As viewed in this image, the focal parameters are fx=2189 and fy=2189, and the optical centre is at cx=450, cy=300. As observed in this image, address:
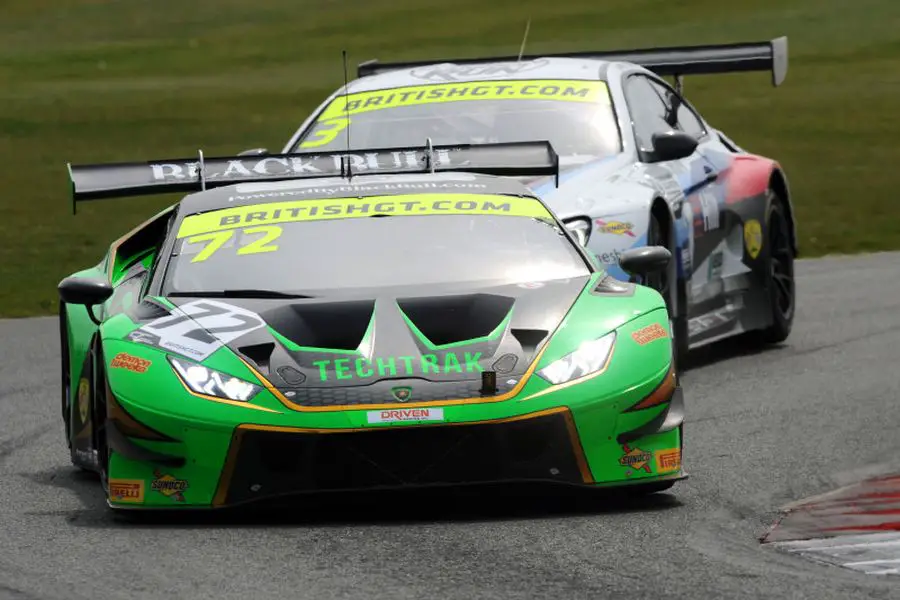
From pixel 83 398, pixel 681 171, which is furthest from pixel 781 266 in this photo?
pixel 83 398

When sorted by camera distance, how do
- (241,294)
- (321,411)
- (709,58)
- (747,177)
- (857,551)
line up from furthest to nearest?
(709,58), (747,177), (241,294), (321,411), (857,551)

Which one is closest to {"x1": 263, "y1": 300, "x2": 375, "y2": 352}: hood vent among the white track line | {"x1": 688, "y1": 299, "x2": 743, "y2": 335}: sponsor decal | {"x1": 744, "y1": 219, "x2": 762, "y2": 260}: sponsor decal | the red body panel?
the white track line

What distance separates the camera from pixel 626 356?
7078 millimetres

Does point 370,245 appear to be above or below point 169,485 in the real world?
above

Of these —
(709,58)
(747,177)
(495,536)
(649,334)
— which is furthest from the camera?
(709,58)

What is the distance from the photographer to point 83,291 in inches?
309

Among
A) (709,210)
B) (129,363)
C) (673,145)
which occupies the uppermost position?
(129,363)

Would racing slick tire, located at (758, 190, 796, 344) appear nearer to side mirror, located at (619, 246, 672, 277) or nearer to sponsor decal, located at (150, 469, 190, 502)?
side mirror, located at (619, 246, 672, 277)

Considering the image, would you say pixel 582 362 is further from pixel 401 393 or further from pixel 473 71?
pixel 473 71

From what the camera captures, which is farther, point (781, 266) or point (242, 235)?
point (781, 266)

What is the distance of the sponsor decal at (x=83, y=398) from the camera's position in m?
7.96

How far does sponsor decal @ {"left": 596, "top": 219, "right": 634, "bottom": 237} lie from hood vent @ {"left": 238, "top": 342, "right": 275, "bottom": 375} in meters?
3.34

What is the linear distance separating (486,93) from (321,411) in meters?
5.12

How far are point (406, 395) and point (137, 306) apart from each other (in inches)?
51.0
